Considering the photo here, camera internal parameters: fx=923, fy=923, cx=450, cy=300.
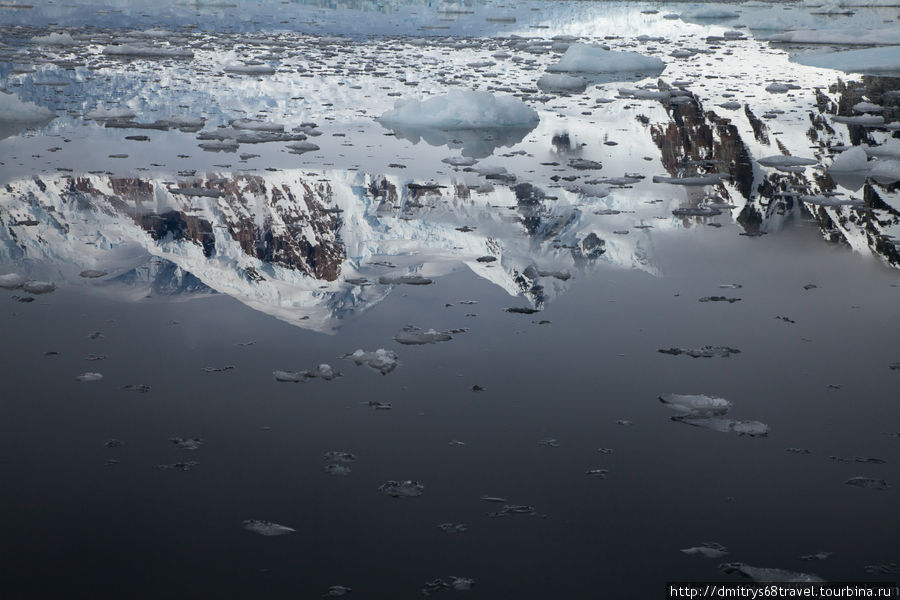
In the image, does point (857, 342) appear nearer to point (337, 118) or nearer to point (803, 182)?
point (803, 182)

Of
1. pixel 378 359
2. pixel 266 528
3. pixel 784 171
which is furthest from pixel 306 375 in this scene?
pixel 784 171

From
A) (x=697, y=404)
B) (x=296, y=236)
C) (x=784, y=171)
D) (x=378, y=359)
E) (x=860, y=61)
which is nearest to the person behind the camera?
(x=697, y=404)

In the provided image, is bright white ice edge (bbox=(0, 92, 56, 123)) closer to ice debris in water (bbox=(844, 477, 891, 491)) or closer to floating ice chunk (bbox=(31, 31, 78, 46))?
ice debris in water (bbox=(844, 477, 891, 491))

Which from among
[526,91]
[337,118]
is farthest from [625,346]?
[526,91]

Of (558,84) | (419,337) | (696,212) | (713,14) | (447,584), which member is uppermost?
(713,14)

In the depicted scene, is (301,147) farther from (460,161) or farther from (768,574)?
(768,574)

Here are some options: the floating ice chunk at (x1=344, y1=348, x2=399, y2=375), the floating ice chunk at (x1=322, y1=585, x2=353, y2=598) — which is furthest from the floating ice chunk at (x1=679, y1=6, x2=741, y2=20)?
the floating ice chunk at (x1=322, y1=585, x2=353, y2=598)

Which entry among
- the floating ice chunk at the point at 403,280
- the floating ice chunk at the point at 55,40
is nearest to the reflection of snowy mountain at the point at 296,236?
the floating ice chunk at the point at 403,280
